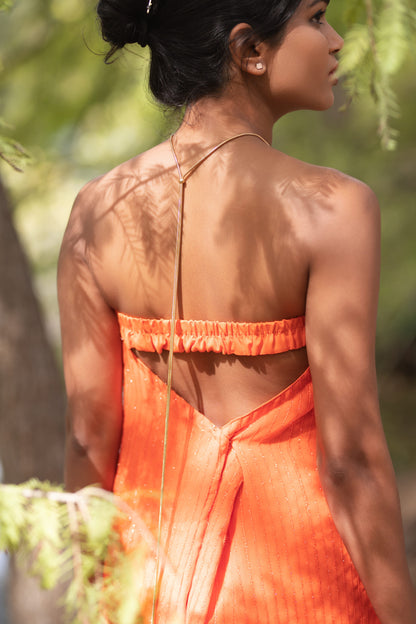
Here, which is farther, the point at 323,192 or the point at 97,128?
the point at 97,128

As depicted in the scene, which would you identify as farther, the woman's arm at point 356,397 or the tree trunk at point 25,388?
the tree trunk at point 25,388

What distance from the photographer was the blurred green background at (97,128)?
272 cm

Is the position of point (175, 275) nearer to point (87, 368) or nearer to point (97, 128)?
point (87, 368)

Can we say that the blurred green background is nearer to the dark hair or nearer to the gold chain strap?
the dark hair

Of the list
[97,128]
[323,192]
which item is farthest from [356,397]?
[97,128]

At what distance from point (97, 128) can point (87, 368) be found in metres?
2.21

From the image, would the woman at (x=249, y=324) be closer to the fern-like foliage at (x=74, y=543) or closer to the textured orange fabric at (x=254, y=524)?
the textured orange fabric at (x=254, y=524)

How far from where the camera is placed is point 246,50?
125 centimetres

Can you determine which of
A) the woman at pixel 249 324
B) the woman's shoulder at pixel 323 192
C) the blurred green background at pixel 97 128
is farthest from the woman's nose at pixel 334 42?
the blurred green background at pixel 97 128

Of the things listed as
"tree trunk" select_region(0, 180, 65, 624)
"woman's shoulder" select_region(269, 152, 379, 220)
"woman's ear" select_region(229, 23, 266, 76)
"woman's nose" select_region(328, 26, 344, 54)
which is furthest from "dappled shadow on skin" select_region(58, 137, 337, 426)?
"tree trunk" select_region(0, 180, 65, 624)

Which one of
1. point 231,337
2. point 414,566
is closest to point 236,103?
point 231,337

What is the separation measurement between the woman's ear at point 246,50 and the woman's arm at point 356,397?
0.86 ft

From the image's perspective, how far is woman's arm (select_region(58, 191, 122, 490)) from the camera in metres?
1.44

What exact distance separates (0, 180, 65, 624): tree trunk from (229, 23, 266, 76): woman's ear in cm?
169
